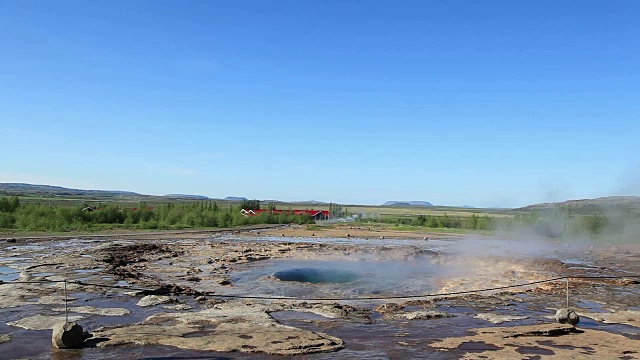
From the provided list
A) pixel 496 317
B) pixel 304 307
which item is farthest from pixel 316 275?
pixel 496 317

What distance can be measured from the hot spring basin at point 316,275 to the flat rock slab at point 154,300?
640 centimetres

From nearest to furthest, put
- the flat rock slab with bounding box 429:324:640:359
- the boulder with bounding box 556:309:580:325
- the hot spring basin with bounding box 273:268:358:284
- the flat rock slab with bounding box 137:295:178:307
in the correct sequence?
1. the flat rock slab with bounding box 429:324:640:359
2. the boulder with bounding box 556:309:580:325
3. the flat rock slab with bounding box 137:295:178:307
4. the hot spring basin with bounding box 273:268:358:284

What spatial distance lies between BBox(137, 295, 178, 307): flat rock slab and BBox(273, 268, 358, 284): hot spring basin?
252 inches

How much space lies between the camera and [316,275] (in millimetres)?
22547

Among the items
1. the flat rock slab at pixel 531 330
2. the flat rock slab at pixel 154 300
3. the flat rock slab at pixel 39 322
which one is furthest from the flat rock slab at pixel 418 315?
the flat rock slab at pixel 39 322

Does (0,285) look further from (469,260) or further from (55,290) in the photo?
(469,260)

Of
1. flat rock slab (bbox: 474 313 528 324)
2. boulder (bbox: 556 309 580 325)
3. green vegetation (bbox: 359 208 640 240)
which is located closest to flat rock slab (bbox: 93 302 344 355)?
flat rock slab (bbox: 474 313 528 324)

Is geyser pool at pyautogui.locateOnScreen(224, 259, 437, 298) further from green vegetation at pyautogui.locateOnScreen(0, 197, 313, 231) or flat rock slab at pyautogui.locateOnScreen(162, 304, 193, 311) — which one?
green vegetation at pyautogui.locateOnScreen(0, 197, 313, 231)

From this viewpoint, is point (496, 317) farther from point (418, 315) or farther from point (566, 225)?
point (566, 225)

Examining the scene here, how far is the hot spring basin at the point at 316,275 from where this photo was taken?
68.9ft

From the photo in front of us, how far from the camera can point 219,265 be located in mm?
24266

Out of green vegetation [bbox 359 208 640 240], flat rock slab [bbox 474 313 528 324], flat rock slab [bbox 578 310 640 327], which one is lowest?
flat rock slab [bbox 474 313 528 324]

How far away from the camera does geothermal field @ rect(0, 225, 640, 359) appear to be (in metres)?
10.1

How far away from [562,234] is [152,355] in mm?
54612
